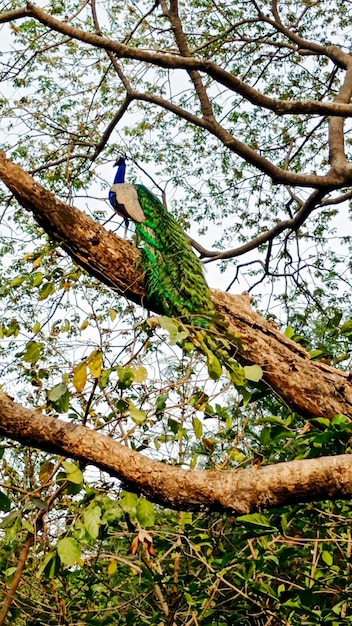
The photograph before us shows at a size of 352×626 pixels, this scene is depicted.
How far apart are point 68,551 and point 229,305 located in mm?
2111

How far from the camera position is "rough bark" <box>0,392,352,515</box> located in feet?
6.39

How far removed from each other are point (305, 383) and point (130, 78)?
2513 millimetres

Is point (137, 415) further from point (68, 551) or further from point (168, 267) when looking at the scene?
point (168, 267)

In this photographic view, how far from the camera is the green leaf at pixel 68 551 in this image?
170cm

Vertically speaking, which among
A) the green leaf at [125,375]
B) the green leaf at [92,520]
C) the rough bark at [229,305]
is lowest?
the green leaf at [92,520]

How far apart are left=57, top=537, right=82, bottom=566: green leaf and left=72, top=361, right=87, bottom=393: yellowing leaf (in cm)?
38

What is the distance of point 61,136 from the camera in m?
4.89

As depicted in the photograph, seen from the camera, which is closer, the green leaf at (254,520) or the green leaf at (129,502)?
the green leaf at (129,502)

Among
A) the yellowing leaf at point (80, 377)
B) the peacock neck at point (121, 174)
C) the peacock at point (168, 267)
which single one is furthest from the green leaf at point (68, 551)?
the peacock neck at point (121, 174)

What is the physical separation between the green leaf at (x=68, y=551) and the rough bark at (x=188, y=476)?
0.88 ft

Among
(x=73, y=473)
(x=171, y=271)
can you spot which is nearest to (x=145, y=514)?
(x=73, y=473)

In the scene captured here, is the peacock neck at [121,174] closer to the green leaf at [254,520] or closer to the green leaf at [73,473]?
the green leaf at [254,520]

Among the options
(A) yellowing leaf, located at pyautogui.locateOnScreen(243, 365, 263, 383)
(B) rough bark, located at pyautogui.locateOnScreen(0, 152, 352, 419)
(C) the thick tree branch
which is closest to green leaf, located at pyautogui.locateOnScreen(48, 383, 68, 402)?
(A) yellowing leaf, located at pyautogui.locateOnScreen(243, 365, 263, 383)

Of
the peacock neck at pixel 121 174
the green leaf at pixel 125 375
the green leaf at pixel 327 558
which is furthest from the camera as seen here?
the peacock neck at pixel 121 174
